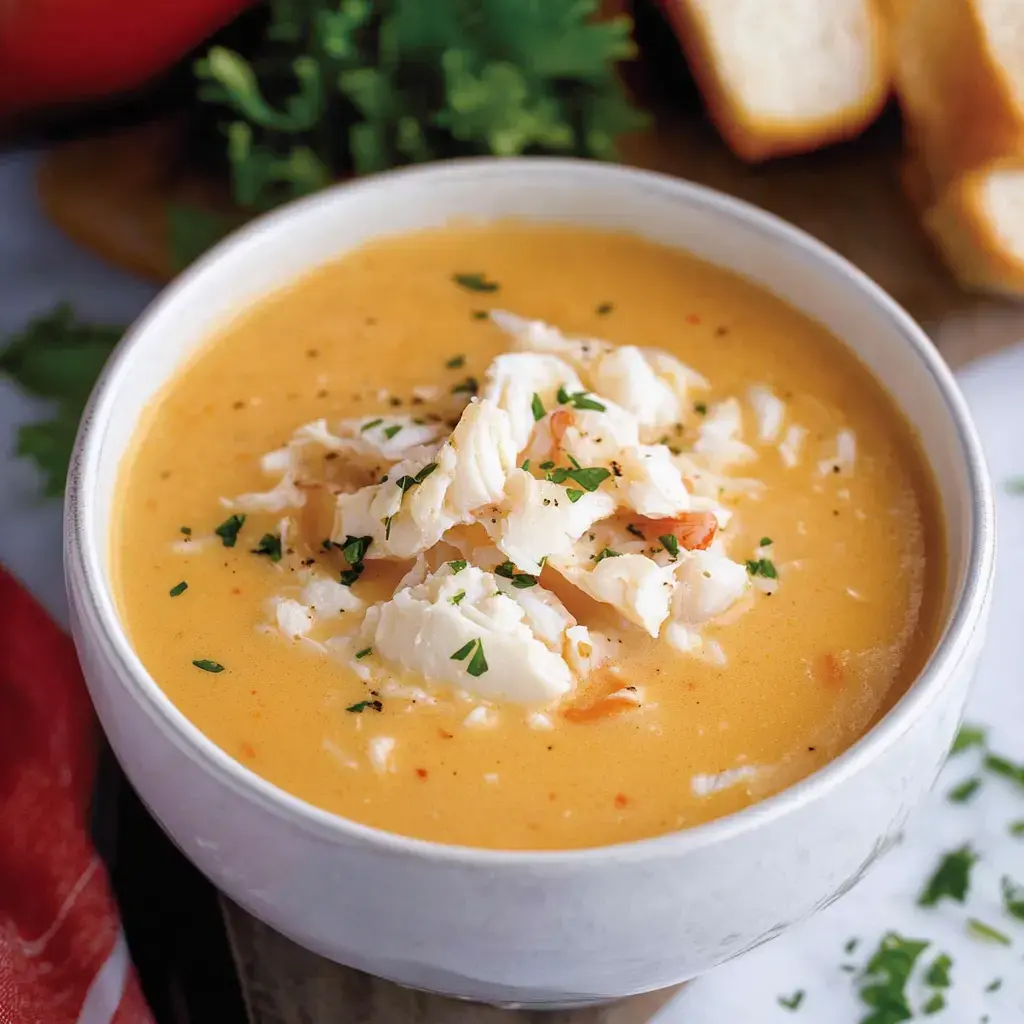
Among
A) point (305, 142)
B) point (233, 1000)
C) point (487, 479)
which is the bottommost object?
point (233, 1000)

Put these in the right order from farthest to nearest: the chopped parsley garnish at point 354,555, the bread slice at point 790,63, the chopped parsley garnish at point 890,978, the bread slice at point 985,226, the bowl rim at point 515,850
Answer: the bread slice at point 790,63, the bread slice at point 985,226, the chopped parsley garnish at point 890,978, the chopped parsley garnish at point 354,555, the bowl rim at point 515,850

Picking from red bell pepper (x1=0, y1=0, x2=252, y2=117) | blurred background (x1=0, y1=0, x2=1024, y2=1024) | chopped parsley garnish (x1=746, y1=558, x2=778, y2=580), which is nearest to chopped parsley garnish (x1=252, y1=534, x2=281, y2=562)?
chopped parsley garnish (x1=746, y1=558, x2=778, y2=580)

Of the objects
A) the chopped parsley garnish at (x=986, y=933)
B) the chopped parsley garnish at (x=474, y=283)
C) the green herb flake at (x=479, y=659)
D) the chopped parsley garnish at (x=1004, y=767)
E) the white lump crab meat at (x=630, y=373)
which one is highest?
the white lump crab meat at (x=630, y=373)

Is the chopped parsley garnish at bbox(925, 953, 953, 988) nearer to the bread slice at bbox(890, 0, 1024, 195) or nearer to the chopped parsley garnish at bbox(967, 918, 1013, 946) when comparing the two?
the chopped parsley garnish at bbox(967, 918, 1013, 946)

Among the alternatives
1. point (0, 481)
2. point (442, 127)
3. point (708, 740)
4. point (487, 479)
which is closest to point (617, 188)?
point (442, 127)

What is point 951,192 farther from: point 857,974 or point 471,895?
point 471,895

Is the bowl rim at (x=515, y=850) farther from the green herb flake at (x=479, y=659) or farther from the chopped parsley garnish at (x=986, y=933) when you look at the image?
the chopped parsley garnish at (x=986, y=933)

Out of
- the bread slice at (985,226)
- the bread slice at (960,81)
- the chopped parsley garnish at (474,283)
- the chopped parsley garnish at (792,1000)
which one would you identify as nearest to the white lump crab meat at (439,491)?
the chopped parsley garnish at (474,283)
